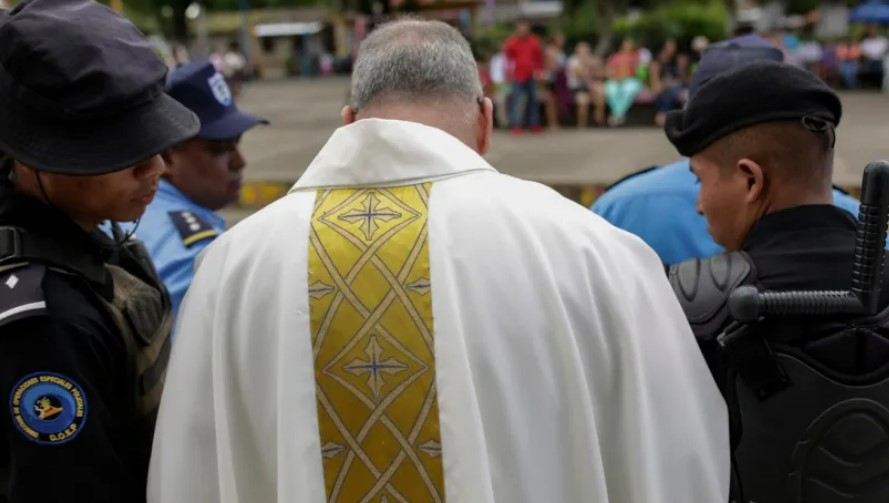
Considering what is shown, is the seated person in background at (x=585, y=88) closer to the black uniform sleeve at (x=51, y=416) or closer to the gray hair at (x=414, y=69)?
the gray hair at (x=414, y=69)

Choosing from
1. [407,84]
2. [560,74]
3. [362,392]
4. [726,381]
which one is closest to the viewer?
[362,392]

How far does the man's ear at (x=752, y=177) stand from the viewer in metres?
1.84

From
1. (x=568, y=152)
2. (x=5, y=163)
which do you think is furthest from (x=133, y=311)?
(x=568, y=152)

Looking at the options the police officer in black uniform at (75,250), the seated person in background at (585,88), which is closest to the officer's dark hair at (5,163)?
the police officer in black uniform at (75,250)

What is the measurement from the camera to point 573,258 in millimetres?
1449

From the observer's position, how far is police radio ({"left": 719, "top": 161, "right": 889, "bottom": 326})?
5.08ft

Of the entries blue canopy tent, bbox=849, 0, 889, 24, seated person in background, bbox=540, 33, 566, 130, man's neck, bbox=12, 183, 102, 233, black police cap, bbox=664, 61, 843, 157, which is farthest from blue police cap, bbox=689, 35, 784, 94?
blue canopy tent, bbox=849, 0, 889, 24

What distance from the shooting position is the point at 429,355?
142cm

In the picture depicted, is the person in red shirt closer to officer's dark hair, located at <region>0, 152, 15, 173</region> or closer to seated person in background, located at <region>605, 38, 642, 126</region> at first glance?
seated person in background, located at <region>605, 38, 642, 126</region>

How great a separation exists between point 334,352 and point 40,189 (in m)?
0.67

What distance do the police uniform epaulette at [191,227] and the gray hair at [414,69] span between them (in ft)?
4.20

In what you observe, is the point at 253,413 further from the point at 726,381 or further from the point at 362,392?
the point at 726,381

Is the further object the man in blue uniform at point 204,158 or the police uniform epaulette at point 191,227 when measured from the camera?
the man in blue uniform at point 204,158

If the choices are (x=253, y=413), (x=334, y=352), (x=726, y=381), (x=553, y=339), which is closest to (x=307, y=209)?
(x=334, y=352)
